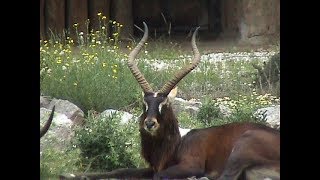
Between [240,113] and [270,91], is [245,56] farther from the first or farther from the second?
[240,113]

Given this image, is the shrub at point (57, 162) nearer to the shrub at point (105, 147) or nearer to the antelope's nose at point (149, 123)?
the shrub at point (105, 147)

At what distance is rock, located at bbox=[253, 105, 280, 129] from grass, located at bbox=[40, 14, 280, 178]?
92mm

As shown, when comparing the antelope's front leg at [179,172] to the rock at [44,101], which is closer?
the antelope's front leg at [179,172]

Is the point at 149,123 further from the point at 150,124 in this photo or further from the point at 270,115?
the point at 270,115

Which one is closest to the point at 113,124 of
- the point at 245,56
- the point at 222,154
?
the point at 222,154

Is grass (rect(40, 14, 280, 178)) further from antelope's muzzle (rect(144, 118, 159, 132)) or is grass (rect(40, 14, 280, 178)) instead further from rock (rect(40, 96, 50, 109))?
antelope's muzzle (rect(144, 118, 159, 132))

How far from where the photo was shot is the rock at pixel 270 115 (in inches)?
314

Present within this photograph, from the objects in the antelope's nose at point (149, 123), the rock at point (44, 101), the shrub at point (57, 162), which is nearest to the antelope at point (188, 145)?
the antelope's nose at point (149, 123)

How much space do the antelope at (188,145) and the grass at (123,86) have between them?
382mm
